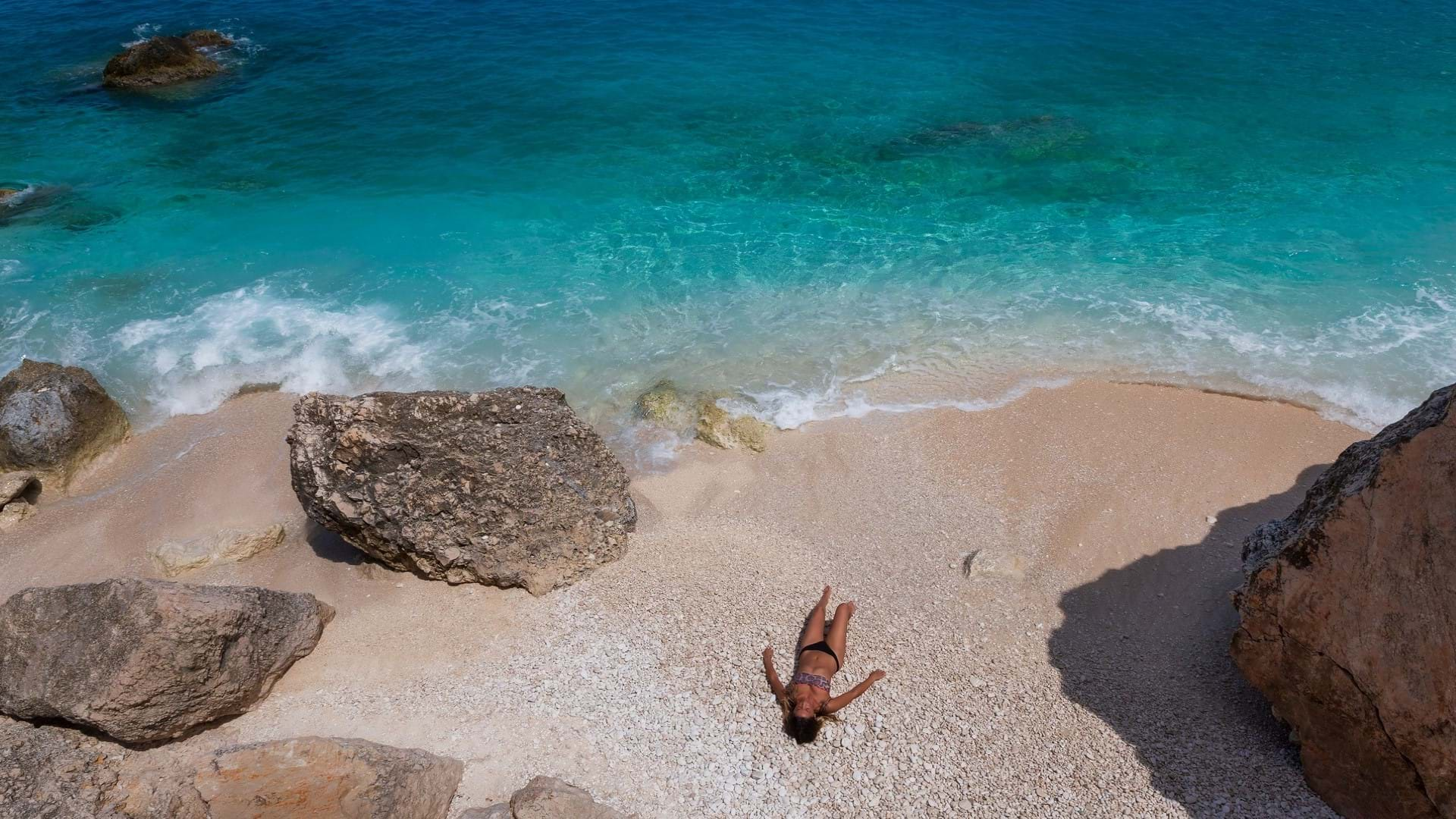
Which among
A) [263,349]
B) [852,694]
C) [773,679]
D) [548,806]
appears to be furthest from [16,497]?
[852,694]

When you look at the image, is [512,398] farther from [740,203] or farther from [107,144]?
[107,144]

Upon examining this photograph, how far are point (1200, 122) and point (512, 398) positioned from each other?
65.6 ft

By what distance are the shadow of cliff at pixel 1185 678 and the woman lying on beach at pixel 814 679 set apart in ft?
6.74

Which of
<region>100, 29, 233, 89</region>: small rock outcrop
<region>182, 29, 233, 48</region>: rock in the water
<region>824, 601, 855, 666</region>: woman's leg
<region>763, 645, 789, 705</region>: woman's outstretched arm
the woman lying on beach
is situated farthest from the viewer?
<region>182, 29, 233, 48</region>: rock in the water

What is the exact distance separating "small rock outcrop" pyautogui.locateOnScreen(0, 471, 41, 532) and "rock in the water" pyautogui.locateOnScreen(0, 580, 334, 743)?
4.55 metres

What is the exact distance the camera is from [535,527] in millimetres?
9078

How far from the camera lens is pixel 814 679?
7445 millimetres

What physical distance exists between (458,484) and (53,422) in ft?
22.7

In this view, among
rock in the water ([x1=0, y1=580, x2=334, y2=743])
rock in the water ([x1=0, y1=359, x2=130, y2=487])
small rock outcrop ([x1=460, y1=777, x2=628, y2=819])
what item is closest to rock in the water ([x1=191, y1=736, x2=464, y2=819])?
small rock outcrop ([x1=460, y1=777, x2=628, y2=819])

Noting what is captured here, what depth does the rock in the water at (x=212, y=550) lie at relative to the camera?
9562 mm

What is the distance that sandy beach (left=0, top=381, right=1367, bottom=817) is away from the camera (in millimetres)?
7020

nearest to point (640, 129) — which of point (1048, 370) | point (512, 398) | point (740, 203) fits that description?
point (740, 203)

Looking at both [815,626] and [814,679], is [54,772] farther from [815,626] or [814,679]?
[815,626]

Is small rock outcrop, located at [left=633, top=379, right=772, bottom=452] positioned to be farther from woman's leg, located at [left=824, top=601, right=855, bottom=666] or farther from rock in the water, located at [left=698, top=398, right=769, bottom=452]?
woman's leg, located at [left=824, top=601, right=855, bottom=666]
